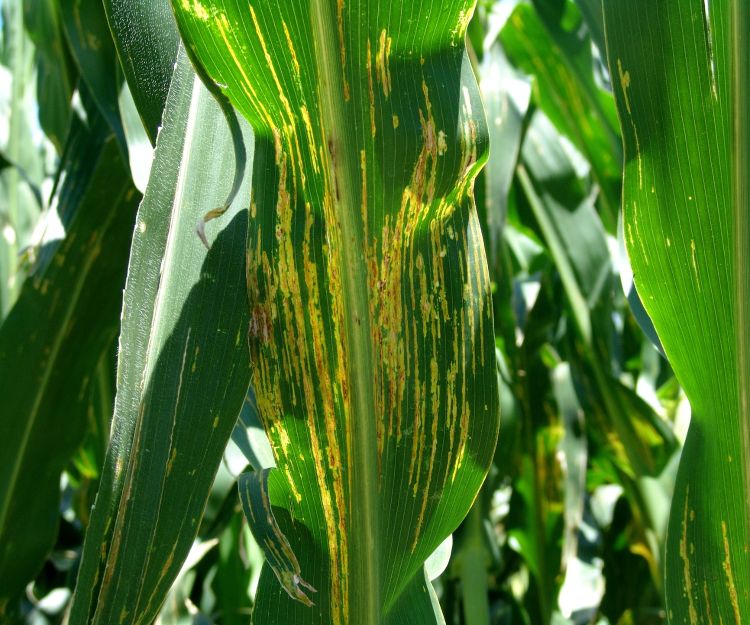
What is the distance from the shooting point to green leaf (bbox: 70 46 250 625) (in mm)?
389

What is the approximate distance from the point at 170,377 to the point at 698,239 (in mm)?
315

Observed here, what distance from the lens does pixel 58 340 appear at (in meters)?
0.80

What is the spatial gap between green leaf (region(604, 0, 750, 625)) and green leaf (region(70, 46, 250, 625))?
0.23 metres

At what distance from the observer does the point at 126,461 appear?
15.6 inches

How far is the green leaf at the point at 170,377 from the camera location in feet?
1.28

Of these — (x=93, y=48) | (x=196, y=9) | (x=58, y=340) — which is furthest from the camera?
(x=58, y=340)

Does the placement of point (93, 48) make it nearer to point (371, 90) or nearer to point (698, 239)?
point (371, 90)

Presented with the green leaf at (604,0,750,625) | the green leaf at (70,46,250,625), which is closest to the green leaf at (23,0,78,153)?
the green leaf at (70,46,250,625)

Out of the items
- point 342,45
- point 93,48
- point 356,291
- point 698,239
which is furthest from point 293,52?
point 93,48

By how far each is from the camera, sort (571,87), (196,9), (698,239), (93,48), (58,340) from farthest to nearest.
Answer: (571,87) → (58,340) → (93,48) → (698,239) → (196,9)

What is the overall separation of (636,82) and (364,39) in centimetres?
16

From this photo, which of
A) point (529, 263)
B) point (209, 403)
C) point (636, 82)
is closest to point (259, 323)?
point (209, 403)

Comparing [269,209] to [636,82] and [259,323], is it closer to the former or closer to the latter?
[259,323]

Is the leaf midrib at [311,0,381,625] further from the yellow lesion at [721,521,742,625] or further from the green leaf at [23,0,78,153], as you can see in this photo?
the green leaf at [23,0,78,153]
